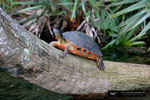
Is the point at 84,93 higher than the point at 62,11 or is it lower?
lower

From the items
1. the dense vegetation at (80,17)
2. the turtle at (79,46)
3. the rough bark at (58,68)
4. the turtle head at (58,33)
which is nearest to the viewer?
the rough bark at (58,68)

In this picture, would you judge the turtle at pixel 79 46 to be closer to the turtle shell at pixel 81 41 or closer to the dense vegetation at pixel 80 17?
the turtle shell at pixel 81 41

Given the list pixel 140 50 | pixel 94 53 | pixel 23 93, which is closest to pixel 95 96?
pixel 94 53

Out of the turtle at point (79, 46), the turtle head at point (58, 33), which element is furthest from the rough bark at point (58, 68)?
the turtle head at point (58, 33)

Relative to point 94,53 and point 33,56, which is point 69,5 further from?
point 33,56

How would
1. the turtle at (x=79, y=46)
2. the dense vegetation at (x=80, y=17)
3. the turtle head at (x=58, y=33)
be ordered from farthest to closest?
the dense vegetation at (x=80, y=17), the turtle head at (x=58, y=33), the turtle at (x=79, y=46)

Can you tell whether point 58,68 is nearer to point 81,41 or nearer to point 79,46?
point 79,46

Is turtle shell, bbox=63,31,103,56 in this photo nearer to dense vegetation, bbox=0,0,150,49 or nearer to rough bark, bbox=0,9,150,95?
rough bark, bbox=0,9,150,95

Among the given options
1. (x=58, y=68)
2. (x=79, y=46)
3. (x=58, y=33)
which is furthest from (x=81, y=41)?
(x=58, y=68)

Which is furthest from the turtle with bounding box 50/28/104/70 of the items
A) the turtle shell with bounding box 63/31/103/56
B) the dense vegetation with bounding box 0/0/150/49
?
the dense vegetation with bounding box 0/0/150/49
